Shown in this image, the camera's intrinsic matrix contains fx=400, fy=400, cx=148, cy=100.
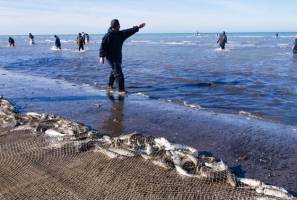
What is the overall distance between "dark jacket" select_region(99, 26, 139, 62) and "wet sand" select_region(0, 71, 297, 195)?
1186 millimetres

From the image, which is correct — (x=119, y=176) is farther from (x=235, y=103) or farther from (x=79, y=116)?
(x=235, y=103)

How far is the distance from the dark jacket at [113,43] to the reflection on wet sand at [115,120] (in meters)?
1.52

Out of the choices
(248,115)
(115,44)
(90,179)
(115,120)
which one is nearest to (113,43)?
(115,44)

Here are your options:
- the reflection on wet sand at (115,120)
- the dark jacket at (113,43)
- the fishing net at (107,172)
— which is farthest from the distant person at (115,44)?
the fishing net at (107,172)

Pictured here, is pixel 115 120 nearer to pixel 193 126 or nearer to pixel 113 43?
pixel 193 126

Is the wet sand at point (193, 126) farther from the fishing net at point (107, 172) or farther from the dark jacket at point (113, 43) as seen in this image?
the dark jacket at point (113, 43)

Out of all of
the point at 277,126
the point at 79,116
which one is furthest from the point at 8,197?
the point at 277,126

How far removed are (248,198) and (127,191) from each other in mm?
1289

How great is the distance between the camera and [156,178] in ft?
15.3

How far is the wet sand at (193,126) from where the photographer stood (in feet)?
18.6

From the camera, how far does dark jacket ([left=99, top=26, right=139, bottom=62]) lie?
11406 millimetres

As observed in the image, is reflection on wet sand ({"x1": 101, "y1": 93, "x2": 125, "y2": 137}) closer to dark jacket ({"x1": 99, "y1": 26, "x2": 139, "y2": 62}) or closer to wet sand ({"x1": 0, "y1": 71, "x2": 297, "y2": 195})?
wet sand ({"x1": 0, "y1": 71, "x2": 297, "y2": 195})

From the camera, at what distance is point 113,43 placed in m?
11.5

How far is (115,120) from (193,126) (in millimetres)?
1623
